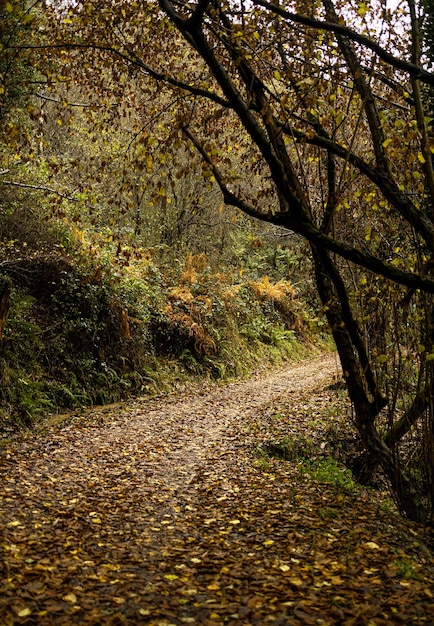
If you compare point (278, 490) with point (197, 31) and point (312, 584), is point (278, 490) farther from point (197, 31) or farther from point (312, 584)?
point (197, 31)

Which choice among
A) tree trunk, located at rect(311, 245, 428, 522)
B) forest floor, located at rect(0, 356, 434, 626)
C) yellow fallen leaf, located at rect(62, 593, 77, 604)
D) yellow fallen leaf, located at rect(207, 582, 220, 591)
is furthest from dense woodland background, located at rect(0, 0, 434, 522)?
yellow fallen leaf, located at rect(62, 593, 77, 604)

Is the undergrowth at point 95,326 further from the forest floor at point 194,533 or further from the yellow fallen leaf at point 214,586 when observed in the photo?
the yellow fallen leaf at point 214,586

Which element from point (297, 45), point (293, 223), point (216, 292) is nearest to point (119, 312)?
point (216, 292)

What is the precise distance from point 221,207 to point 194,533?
3.40 meters

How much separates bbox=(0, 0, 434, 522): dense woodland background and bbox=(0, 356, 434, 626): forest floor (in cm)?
99

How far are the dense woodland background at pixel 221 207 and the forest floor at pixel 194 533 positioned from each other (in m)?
0.99

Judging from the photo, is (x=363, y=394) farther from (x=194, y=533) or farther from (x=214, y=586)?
(x=214, y=586)

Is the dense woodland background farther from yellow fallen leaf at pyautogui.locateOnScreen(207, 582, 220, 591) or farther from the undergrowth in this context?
yellow fallen leaf at pyautogui.locateOnScreen(207, 582, 220, 591)

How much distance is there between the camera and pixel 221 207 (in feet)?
20.2

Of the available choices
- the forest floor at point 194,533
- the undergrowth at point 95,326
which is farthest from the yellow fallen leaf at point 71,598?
the undergrowth at point 95,326

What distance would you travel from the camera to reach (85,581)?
4.10m

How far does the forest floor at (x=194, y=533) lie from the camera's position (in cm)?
376

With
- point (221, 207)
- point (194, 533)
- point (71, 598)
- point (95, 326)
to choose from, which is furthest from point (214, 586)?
point (95, 326)

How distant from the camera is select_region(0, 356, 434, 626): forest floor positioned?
3.76m
